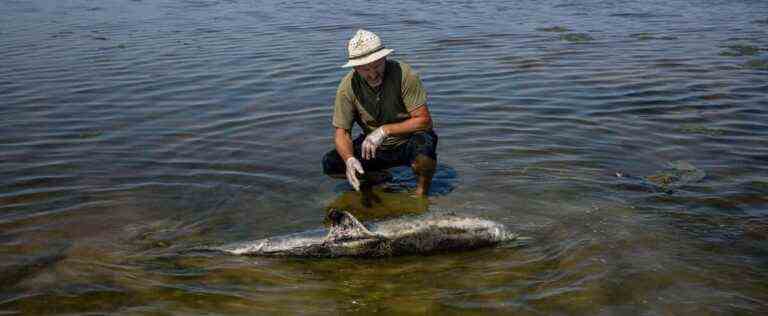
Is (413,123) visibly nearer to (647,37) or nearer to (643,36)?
(647,37)

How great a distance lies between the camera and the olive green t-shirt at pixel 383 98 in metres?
6.01

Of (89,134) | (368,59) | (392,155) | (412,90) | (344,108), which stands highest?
(368,59)

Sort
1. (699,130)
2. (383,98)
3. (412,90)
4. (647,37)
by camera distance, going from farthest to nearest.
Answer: (647,37)
(699,130)
(383,98)
(412,90)

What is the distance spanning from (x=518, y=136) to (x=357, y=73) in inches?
113

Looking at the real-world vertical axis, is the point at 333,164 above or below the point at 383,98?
below

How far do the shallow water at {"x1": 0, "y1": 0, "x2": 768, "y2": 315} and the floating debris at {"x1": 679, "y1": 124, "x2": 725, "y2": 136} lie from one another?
42 millimetres

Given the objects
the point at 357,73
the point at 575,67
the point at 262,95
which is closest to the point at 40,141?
the point at 262,95

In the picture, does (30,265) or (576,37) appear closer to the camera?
(30,265)

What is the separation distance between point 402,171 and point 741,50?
362 inches

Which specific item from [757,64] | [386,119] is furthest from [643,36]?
[386,119]

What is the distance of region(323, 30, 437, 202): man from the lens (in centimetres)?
593

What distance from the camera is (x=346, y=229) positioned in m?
4.77

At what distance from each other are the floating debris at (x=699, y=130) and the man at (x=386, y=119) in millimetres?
3826

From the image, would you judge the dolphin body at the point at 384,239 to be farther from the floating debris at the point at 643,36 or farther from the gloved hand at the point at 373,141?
the floating debris at the point at 643,36
